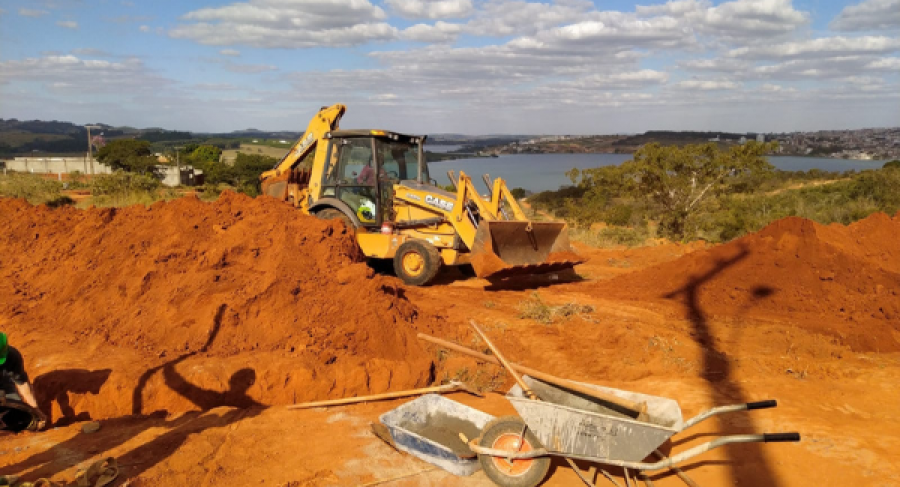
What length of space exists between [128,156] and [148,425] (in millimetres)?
46720

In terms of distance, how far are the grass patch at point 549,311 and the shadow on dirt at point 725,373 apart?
4.92 feet

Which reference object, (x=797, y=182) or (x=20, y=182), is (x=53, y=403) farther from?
(x=797, y=182)

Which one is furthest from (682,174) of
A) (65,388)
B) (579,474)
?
(65,388)

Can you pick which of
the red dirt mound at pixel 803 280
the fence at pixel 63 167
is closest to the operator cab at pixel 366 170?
the red dirt mound at pixel 803 280

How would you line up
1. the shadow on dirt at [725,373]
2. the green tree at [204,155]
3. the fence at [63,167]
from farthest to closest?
the green tree at [204,155] → the fence at [63,167] → the shadow on dirt at [725,373]

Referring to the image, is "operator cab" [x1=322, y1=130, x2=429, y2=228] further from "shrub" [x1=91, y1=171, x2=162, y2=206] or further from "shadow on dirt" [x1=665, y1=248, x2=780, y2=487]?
"shrub" [x1=91, y1=171, x2=162, y2=206]

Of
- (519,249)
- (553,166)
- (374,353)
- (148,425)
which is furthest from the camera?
(553,166)

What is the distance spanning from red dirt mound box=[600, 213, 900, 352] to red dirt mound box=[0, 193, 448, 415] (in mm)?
4952

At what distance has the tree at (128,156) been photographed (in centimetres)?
4475

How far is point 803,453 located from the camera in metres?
4.88

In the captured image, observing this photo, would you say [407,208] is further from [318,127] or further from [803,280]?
[803,280]

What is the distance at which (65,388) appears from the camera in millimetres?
6078

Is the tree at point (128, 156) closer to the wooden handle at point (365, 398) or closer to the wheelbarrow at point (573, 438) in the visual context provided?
the wooden handle at point (365, 398)

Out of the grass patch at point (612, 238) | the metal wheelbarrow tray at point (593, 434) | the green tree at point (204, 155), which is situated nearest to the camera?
the metal wheelbarrow tray at point (593, 434)
